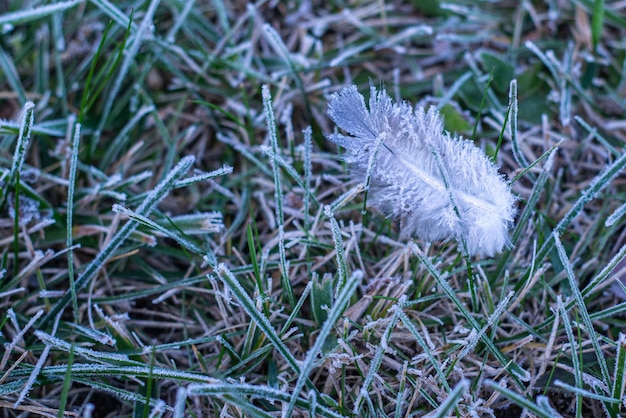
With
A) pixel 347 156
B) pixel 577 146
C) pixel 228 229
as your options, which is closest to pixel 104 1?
pixel 228 229

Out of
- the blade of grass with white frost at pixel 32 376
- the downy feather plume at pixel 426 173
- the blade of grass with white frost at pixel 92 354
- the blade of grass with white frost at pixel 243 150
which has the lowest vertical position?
the blade of grass with white frost at pixel 32 376

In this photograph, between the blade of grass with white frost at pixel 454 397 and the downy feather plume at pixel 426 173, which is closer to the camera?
the blade of grass with white frost at pixel 454 397

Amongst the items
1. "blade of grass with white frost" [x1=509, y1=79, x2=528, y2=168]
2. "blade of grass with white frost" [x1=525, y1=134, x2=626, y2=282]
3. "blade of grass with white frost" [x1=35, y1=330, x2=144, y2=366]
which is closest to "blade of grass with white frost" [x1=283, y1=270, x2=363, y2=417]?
"blade of grass with white frost" [x1=35, y1=330, x2=144, y2=366]

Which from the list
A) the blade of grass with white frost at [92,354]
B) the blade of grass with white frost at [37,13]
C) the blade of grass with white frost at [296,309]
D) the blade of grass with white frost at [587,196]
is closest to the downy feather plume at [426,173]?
the blade of grass with white frost at [587,196]

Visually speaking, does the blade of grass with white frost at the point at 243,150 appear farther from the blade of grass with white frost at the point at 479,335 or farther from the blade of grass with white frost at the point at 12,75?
the blade of grass with white frost at the point at 479,335

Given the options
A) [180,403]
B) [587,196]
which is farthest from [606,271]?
[180,403]

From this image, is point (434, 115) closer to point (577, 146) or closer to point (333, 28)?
point (577, 146)
